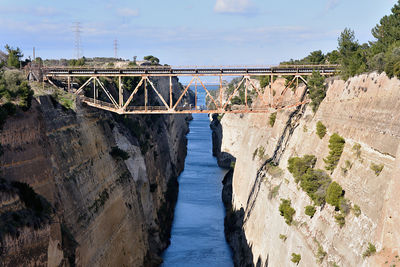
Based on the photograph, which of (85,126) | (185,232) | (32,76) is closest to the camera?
(85,126)

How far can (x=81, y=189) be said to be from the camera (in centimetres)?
3167

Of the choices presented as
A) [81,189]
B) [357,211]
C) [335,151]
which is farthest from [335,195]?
[81,189]

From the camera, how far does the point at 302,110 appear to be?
4225 centimetres

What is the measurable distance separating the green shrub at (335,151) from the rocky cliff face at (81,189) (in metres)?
A: 15.3

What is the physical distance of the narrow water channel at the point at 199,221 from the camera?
48.9 metres

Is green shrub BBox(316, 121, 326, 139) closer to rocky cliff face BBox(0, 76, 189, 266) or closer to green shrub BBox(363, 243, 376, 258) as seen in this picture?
green shrub BBox(363, 243, 376, 258)

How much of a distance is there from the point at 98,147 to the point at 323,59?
30808mm

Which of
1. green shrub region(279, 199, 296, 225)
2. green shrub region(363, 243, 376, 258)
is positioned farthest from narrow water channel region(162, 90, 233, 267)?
green shrub region(363, 243, 376, 258)

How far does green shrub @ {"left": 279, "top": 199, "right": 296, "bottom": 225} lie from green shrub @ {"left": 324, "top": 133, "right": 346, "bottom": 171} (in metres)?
4.77

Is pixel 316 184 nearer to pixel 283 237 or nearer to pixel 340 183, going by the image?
pixel 340 183

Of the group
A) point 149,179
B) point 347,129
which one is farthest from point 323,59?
point 347,129

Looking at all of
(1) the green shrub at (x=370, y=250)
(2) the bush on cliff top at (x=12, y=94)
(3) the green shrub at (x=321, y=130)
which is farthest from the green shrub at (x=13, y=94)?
(3) the green shrub at (x=321, y=130)

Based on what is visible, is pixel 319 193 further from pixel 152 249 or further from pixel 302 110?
pixel 152 249

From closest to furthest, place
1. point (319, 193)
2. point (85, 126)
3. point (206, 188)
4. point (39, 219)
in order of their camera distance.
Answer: point (39, 219) < point (319, 193) < point (85, 126) < point (206, 188)
